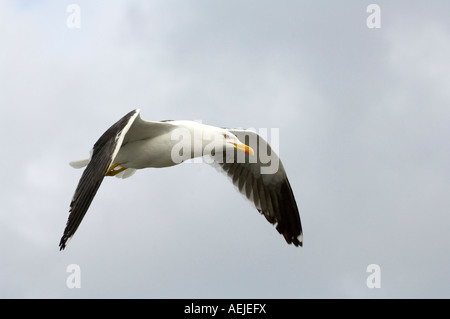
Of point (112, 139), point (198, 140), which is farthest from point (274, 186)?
point (112, 139)

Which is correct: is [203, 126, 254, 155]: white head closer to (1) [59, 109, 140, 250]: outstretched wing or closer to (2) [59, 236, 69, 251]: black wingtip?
(1) [59, 109, 140, 250]: outstretched wing

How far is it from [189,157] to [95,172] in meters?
2.01

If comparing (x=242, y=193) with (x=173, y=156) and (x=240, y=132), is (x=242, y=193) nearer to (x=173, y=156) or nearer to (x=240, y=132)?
(x=240, y=132)

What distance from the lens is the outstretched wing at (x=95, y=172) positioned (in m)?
8.46

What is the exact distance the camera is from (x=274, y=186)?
12.5 meters

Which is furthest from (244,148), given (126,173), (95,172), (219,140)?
(95,172)

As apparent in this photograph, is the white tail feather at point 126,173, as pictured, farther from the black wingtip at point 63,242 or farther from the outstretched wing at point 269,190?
the black wingtip at point 63,242

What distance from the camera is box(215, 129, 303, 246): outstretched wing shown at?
12.4 m

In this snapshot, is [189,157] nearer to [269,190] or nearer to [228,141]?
[228,141]

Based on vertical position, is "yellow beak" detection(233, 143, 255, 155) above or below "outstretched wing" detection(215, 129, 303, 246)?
above

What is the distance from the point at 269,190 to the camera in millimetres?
12523

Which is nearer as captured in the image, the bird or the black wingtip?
the black wingtip

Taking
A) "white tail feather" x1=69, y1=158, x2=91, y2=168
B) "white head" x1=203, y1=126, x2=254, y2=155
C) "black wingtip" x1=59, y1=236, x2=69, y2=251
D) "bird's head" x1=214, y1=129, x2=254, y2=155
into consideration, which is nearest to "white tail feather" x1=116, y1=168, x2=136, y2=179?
"white tail feather" x1=69, y1=158, x2=91, y2=168

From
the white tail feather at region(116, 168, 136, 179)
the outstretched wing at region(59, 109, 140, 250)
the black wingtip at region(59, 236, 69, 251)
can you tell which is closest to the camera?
the black wingtip at region(59, 236, 69, 251)
